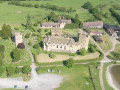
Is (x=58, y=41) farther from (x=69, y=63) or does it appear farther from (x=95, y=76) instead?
(x=95, y=76)

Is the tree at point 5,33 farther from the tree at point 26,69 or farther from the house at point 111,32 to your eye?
the house at point 111,32

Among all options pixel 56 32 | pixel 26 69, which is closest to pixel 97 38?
pixel 56 32

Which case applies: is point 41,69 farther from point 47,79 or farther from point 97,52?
point 97,52

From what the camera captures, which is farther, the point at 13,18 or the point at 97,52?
the point at 13,18

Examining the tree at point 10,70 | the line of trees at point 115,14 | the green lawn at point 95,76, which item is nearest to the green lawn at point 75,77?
the green lawn at point 95,76

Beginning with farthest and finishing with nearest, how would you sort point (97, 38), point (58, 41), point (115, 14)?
point (115, 14)
point (97, 38)
point (58, 41)

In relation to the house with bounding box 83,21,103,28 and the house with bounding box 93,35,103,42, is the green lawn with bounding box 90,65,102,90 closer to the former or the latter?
the house with bounding box 93,35,103,42

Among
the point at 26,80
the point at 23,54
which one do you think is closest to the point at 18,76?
the point at 26,80
